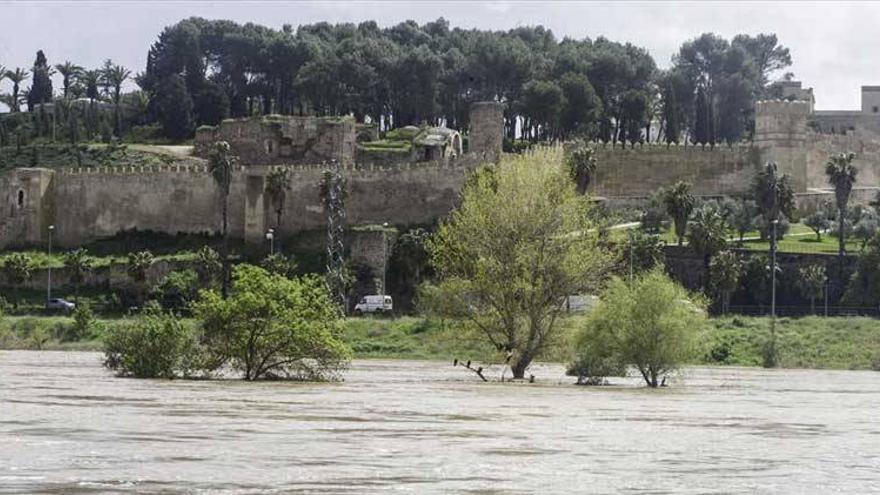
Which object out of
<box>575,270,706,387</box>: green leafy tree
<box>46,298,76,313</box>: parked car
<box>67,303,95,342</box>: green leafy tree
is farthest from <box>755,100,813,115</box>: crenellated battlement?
<box>575,270,706,387</box>: green leafy tree

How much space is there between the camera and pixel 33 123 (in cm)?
12688

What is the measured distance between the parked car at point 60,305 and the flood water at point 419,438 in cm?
3284

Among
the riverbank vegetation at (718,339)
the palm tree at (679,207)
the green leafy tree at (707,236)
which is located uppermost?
the palm tree at (679,207)

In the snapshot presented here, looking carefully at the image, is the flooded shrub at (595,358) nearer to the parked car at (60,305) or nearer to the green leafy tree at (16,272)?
the parked car at (60,305)

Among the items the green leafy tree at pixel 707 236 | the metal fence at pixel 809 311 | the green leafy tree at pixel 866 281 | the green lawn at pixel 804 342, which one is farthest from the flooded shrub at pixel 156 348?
the green leafy tree at pixel 866 281

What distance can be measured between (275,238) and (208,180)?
5481 mm

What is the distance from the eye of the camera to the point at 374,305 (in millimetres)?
79938

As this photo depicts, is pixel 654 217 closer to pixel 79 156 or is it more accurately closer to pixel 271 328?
pixel 79 156

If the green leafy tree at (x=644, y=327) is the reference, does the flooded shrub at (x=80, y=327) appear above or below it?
below

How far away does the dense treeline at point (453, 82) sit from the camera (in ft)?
390

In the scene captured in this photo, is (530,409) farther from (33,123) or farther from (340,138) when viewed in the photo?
(33,123)

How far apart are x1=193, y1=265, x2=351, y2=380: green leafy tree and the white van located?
Answer: 30.5 meters

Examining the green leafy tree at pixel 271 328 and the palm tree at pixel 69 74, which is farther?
the palm tree at pixel 69 74

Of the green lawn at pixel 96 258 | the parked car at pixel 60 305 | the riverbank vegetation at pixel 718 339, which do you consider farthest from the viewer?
the green lawn at pixel 96 258
